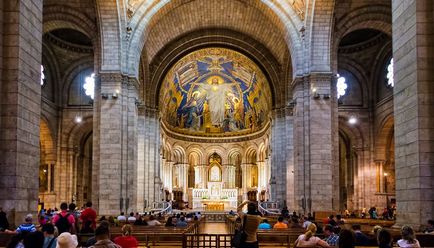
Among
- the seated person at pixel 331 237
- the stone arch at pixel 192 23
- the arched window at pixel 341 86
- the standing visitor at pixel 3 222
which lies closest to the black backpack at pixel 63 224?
the standing visitor at pixel 3 222

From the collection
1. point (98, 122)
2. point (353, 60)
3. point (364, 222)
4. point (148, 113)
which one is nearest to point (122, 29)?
point (98, 122)

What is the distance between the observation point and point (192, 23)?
40.1 m

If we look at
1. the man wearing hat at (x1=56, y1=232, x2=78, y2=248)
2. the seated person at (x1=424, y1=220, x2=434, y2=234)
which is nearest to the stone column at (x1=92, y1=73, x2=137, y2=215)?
the seated person at (x1=424, y1=220, x2=434, y2=234)

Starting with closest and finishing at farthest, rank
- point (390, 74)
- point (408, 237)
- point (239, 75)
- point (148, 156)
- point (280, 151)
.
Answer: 1. point (408, 237)
2. point (390, 74)
3. point (280, 151)
4. point (148, 156)
5. point (239, 75)

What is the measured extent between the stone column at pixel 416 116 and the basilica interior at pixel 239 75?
0.03 m

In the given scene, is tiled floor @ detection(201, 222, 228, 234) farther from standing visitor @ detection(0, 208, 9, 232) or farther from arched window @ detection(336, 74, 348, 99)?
standing visitor @ detection(0, 208, 9, 232)

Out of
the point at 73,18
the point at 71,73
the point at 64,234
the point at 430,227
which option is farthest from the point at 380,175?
the point at 64,234

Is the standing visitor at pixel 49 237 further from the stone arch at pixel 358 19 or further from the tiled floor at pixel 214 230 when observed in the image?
the stone arch at pixel 358 19

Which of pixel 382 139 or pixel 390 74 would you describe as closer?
pixel 390 74

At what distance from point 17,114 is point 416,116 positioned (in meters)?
9.59

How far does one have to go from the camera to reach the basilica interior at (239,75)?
12898mm

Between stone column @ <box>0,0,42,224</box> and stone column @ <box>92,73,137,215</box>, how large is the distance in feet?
44.2

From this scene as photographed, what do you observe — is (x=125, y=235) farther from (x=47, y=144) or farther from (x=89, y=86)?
(x=89, y=86)

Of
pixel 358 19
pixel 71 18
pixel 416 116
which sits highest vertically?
pixel 358 19
